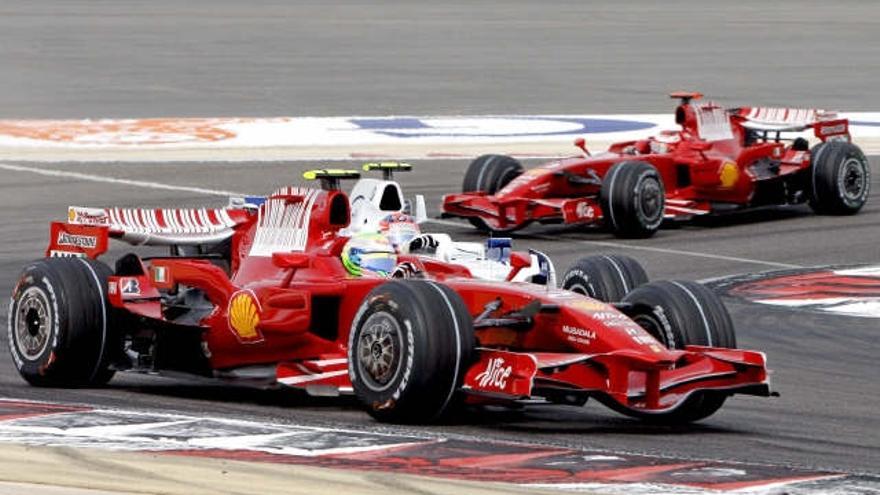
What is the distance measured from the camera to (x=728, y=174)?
26.5 m

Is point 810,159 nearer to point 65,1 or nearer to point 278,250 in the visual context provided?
point 278,250

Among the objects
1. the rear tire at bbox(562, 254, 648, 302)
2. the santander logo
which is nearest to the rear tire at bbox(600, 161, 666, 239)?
the rear tire at bbox(562, 254, 648, 302)

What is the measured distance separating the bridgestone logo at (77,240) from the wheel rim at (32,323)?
33.4 inches

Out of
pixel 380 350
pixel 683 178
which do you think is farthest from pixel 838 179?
pixel 380 350

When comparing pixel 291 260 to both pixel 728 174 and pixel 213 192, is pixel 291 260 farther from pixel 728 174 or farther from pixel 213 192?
pixel 213 192

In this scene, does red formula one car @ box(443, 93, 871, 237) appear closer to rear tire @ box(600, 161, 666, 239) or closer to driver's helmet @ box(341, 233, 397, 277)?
rear tire @ box(600, 161, 666, 239)

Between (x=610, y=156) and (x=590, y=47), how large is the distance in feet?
101

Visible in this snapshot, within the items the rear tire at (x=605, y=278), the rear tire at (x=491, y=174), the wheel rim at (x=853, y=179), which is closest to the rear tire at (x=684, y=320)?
the rear tire at (x=605, y=278)

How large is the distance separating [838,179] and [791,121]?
1.16 meters

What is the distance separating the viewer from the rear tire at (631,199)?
24672 millimetres

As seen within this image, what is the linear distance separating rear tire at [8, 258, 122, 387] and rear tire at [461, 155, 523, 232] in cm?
1171

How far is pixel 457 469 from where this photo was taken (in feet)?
35.8

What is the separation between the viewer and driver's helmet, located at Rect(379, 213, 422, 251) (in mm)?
14562

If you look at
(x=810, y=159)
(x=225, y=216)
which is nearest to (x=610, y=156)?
(x=810, y=159)
